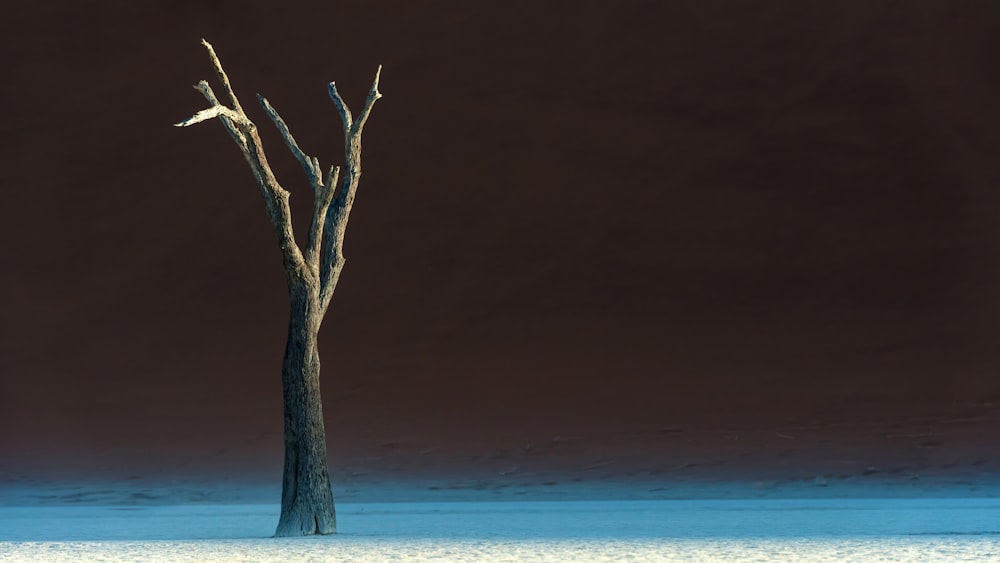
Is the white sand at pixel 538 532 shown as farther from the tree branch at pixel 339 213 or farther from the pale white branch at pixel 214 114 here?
the pale white branch at pixel 214 114

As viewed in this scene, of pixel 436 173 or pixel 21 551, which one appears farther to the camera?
pixel 436 173

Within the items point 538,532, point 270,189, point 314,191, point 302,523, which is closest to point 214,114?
point 270,189

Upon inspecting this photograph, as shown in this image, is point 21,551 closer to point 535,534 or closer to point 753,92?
point 535,534

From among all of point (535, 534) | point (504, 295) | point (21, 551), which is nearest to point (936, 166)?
point (504, 295)

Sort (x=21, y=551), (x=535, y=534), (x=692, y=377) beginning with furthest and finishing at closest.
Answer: (x=692, y=377)
(x=535, y=534)
(x=21, y=551)

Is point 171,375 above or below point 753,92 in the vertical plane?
below

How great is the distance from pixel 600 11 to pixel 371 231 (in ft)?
8.80

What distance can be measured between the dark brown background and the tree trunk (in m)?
3.53

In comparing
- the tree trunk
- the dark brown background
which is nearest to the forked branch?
the tree trunk

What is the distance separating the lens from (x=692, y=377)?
9.70 m

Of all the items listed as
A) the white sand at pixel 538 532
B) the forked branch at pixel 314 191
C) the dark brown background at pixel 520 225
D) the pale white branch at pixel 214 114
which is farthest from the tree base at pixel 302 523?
the dark brown background at pixel 520 225

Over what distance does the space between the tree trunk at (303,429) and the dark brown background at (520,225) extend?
139 inches

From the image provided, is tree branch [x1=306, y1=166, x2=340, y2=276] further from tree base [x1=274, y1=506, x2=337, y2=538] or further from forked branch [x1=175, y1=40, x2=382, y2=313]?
tree base [x1=274, y1=506, x2=337, y2=538]

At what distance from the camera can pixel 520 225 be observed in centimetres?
1012
